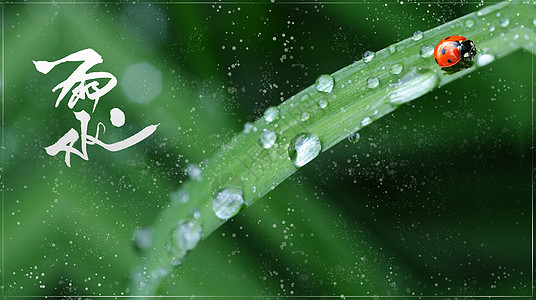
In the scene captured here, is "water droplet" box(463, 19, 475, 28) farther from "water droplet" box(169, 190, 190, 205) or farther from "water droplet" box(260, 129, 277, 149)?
"water droplet" box(169, 190, 190, 205)

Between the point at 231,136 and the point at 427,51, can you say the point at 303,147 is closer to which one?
the point at 231,136

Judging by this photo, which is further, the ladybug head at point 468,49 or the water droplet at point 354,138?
the water droplet at point 354,138

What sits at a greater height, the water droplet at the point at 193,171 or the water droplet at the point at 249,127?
the water droplet at the point at 249,127

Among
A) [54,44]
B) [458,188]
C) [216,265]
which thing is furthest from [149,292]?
[458,188]

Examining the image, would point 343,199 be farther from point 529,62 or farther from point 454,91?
point 529,62

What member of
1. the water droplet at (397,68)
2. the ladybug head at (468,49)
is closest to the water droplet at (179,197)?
the water droplet at (397,68)

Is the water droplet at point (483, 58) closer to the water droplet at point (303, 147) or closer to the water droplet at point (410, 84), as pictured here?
the water droplet at point (410, 84)
